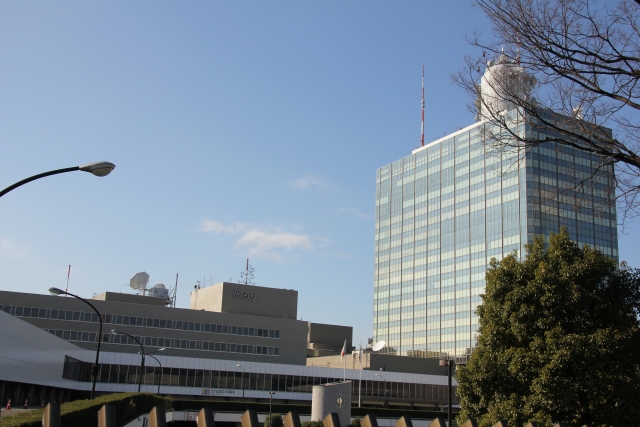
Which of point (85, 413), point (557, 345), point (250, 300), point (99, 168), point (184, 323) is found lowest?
point (85, 413)

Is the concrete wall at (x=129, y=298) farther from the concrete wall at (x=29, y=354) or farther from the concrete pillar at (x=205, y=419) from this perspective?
the concrete pillar at (x=205, y=419)

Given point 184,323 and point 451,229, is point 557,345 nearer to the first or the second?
point 184,323

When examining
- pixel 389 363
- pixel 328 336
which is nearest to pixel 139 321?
pixel 389 363

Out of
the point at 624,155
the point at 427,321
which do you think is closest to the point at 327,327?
the point at 427,321

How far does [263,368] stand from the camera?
77500 millimetres

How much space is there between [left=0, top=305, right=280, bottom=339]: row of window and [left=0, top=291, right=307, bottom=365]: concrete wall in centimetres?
40

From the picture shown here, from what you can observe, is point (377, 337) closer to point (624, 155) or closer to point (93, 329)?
point (93, 329)

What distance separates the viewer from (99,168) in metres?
15.9

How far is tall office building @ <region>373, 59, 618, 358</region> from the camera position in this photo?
105m

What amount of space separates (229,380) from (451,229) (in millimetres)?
59143

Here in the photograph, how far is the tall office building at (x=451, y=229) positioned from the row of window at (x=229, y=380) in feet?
93.4

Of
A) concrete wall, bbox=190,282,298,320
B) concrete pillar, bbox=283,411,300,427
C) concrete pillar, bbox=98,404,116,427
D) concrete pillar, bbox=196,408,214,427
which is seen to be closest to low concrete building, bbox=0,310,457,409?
concrete wall, bbox=190,282,298,320

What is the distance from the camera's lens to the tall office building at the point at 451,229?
344 feet

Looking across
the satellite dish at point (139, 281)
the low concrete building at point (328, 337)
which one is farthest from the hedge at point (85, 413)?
the low concrete building at point (328, 337)
